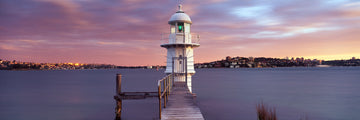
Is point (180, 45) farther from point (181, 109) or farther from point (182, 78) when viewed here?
point (181, 109)

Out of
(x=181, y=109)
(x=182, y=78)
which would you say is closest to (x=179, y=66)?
(x=182, y=78)

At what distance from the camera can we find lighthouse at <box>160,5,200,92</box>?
53.4 ft

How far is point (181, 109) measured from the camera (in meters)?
9.12

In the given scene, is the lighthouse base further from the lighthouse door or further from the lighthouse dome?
the lighthouse dome

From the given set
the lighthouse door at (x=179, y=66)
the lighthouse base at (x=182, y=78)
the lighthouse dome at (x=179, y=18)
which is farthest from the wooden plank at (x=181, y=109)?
the lighthouse dome at (x=179, y=18)

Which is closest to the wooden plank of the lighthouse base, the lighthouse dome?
the lighthouse base

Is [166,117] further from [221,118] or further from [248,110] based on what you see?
[248,110]

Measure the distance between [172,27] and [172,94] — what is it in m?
5.97

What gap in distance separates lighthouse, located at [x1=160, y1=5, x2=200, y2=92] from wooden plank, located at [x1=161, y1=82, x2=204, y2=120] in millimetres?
4832

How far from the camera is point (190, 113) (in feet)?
28.0

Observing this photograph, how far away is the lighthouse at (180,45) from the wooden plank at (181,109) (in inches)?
190

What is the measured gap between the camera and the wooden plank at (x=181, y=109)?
8055 mm

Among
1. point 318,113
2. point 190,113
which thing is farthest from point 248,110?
point 190,113

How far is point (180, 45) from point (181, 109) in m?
7.76
